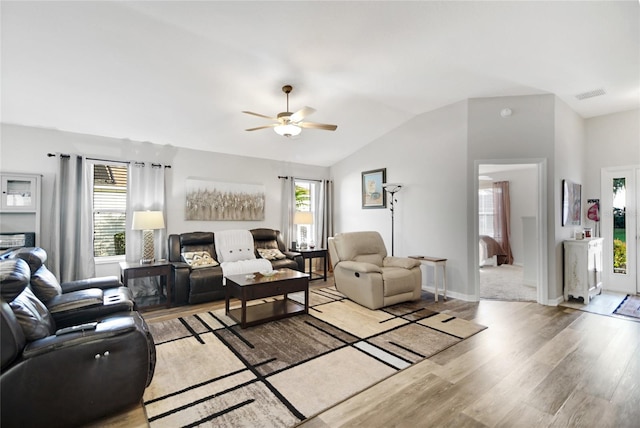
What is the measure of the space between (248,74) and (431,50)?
2.04 m

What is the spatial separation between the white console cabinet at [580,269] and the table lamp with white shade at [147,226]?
601 centimetres

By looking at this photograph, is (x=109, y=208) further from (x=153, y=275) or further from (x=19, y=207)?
(x=153, y=275)

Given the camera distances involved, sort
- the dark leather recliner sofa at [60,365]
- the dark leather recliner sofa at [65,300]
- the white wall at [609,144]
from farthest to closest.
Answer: the white wall at [609,144], the dark leather recliner sofa at [65,300], the dark leather recliner sofa at [60,365]

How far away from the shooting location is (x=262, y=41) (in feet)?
9.57

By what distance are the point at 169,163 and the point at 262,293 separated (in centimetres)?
298

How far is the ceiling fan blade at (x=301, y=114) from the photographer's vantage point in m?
3.13

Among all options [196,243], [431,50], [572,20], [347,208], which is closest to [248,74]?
[431,50]

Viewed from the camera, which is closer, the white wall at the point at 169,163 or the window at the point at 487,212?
the white wall at the point at 169,163

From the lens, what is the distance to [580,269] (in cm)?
422

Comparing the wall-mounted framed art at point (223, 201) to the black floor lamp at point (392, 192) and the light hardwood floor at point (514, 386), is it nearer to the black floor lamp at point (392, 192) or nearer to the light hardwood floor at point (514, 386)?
the black floor lamp at point (392, 192)

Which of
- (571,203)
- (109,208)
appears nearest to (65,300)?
(109,208)

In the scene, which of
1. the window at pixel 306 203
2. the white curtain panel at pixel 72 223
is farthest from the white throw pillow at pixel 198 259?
the window at pixel 306 203

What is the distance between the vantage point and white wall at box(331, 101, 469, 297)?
4.45 meters

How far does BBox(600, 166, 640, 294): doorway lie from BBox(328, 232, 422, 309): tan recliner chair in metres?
3.55
